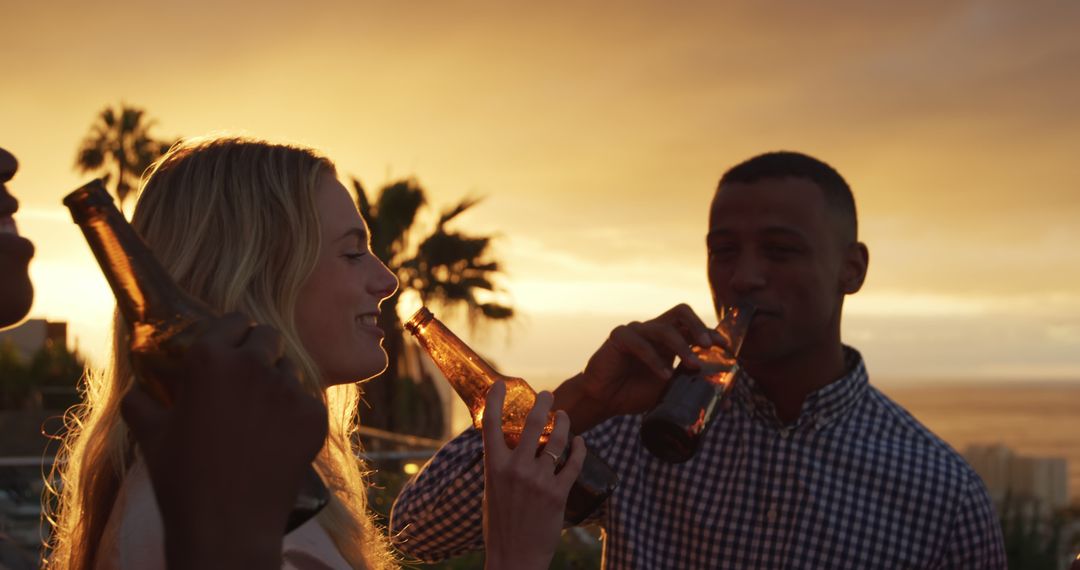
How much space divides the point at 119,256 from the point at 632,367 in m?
1.66

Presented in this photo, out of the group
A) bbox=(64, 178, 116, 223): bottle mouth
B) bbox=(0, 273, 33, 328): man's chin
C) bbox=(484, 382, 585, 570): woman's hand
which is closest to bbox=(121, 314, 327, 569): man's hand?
bbox=(64, 178, 116, 223): bottle mouth

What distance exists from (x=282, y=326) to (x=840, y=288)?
149cm

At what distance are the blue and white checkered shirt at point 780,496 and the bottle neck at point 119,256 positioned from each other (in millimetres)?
1664

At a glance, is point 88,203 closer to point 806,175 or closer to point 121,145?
point 806,175

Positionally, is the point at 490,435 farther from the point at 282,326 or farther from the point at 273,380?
the point at 273,380

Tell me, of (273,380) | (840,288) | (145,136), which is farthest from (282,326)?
(145,136)

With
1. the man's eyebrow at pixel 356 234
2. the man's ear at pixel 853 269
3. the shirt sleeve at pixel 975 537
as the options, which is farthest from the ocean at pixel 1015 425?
the man's eyebrow at pixel 356 234

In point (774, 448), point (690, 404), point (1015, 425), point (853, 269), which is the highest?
point (853, 269)

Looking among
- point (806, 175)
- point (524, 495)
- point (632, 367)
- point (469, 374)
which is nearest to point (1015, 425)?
point (806, 175)

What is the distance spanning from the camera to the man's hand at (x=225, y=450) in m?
0.71

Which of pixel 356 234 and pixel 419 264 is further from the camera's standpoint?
pixel 419 264

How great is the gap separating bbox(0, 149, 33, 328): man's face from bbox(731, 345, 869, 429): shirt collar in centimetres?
176

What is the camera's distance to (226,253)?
178cm

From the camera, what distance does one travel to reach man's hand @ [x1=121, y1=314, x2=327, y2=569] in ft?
2.34
